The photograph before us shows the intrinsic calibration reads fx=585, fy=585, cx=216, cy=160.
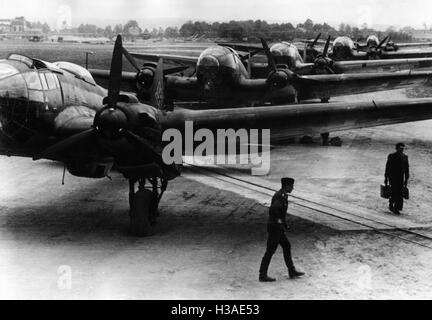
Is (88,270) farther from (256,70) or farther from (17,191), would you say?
(256,70)

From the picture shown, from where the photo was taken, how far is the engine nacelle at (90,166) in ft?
39.0

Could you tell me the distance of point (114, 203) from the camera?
47.6 ft

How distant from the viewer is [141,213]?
11.6 meters

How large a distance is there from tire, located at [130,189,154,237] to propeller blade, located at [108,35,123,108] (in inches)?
79.2

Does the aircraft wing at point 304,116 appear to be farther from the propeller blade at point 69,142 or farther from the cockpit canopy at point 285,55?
the cockpit canopy at point 285,55

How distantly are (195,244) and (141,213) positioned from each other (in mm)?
1271

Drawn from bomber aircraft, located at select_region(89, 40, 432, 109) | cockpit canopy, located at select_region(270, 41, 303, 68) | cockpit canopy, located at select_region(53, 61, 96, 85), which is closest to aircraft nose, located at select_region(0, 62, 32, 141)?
cockpit canopy, located at select_region(53, 61, 96, 85)

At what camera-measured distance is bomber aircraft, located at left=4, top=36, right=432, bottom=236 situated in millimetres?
10859

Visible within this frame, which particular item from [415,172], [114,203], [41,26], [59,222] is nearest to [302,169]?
[415,172]

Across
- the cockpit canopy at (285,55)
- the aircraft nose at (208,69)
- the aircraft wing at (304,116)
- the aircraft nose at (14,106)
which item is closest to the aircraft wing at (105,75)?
the aircraft nose at (208,69)

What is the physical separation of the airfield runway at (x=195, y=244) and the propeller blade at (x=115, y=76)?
280cm

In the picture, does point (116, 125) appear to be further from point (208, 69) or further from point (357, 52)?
point (357, 52)

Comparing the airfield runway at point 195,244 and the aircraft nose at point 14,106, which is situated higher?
the aircraft nose at point 14,106

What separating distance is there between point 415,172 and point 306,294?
1026 cm
